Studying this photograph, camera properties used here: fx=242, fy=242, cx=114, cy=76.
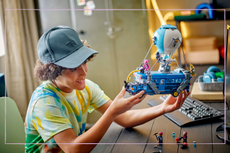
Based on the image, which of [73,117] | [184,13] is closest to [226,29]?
[184,13]

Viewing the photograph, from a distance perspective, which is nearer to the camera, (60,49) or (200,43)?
(60,49)

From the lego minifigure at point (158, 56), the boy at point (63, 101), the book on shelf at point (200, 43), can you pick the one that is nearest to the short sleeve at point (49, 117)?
the boy at point (63, 101)

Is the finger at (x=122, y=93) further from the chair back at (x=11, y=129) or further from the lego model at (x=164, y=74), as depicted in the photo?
the chair back at (x=11, y=129)

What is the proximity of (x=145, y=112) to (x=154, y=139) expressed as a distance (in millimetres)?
104

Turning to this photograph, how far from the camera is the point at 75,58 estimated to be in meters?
0.70

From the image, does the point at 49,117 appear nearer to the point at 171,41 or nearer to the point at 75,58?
the point at 75,58

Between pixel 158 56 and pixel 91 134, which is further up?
pixel 158 56

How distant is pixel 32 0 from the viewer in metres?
0.76

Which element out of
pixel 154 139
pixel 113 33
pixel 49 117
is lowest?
pixel 154 139

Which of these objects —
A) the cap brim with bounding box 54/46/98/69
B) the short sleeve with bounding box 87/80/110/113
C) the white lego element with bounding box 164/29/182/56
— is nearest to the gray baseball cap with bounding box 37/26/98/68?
the cap brim with bounding box 54/46/98/69

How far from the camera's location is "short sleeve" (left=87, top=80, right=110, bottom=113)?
2.65 ft

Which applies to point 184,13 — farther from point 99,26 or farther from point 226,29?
point 99,26

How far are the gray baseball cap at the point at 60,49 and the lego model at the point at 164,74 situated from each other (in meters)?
0.16

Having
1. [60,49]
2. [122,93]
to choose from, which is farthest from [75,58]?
[122,93]
